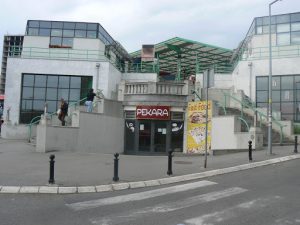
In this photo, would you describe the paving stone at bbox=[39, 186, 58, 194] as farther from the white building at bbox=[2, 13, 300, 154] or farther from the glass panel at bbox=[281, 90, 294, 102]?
the glass panel at bbox=[281, 90, 294, 102]

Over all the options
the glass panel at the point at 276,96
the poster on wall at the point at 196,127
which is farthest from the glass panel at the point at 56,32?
the glass panel at the point at 276,96

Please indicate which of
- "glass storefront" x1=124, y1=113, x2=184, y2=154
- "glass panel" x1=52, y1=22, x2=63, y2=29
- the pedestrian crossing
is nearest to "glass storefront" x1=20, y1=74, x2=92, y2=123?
"glass storefront" x1=124, y1=113, x2=184, y2=154

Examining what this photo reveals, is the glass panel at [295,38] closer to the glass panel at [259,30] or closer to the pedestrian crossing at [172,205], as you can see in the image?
the glass panel at [259,30]

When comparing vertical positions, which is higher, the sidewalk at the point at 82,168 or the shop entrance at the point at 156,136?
the shop entrance at the point at 156,136

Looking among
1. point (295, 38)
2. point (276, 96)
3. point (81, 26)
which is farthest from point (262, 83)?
point (81, 26)

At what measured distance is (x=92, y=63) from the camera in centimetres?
2838

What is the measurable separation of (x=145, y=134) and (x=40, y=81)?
1045 centimetres

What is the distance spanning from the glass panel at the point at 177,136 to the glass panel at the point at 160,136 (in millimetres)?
A: 523

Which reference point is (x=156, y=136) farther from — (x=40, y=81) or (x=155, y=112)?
(x=40, y=81)

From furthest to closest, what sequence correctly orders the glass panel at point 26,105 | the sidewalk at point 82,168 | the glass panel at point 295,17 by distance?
1. the glass panel at point 295,17
2. the glass panel at point 26,105
3. the sidewalk at point 82,168

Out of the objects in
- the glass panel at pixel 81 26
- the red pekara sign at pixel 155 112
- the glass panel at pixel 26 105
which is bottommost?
the red pekara sign at pixel 155 112

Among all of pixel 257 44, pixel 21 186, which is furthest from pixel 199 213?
pixel 257 44

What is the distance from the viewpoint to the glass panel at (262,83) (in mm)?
27875

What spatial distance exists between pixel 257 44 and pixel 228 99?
29.0 ft
